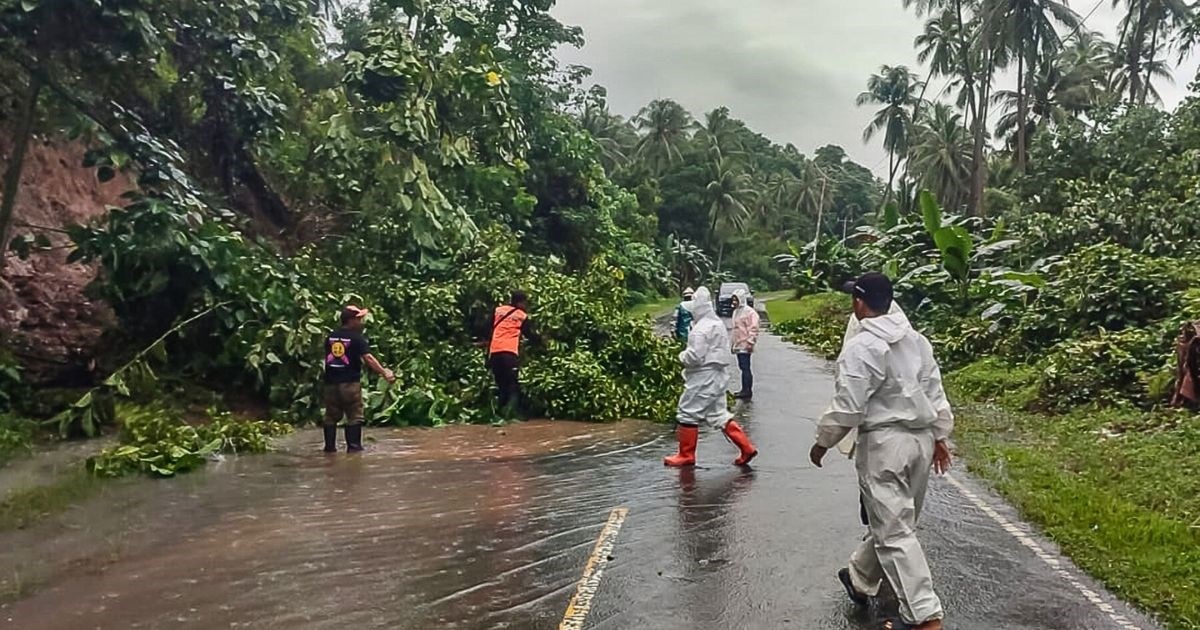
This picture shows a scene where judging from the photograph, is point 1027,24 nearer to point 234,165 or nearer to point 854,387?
point 234,165

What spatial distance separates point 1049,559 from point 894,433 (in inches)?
85.9

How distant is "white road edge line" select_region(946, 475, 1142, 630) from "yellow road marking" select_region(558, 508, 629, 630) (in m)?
2.63

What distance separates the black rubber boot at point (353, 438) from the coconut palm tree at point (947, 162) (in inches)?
1937

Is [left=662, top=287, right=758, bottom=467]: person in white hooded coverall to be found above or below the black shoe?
above

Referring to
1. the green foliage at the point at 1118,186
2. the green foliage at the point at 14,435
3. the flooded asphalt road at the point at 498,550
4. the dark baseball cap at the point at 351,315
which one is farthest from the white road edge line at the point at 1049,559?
the green foliage at the point at 1118,186

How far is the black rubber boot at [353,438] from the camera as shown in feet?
34.2

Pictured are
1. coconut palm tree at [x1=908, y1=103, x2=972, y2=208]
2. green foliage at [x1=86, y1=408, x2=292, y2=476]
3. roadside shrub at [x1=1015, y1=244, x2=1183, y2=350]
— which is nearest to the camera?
green foliage at [x1=86, y1=408, x2=292, y2=476]

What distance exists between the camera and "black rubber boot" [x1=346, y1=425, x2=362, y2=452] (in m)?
10.4

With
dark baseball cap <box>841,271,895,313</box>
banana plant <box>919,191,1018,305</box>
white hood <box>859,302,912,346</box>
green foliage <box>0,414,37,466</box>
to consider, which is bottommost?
green foliage <box>0,414,37,466</box>

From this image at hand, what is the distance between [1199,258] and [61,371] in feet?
56.0

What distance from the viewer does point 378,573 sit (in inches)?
240

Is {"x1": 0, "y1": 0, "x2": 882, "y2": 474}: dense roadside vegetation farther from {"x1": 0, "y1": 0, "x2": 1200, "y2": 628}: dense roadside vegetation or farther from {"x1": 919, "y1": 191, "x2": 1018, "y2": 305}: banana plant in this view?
{"x1": 919, "y1": 191, "x2": 1018, "y2": 305}: banana plant

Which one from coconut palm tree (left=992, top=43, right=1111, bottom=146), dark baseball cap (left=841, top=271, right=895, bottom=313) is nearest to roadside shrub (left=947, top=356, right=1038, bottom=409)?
dark baseball cap (left=841, top=271, right=895, bottom=313)

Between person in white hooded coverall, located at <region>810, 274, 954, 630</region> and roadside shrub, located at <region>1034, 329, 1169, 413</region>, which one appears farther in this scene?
roadside shrub, located at <region>1034, 329, 1169, 413</region>
